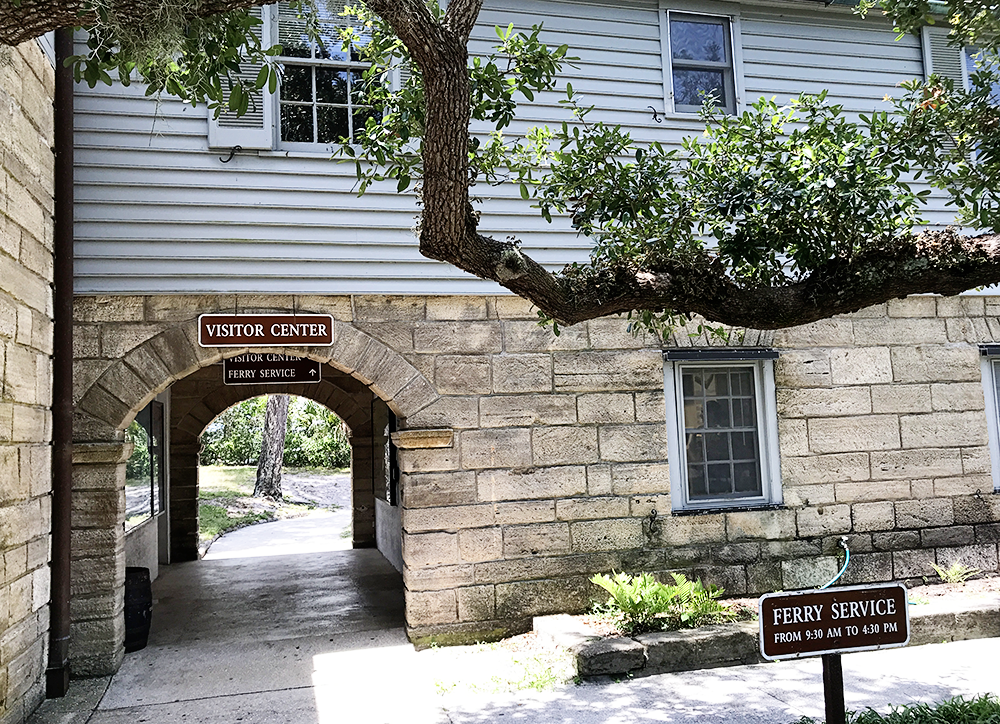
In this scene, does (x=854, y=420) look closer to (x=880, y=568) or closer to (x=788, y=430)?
(x=788, y=430)

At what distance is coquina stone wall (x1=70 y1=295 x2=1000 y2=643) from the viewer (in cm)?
723

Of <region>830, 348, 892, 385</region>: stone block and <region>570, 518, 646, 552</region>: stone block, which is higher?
<region>830, 348, 892, 385</region>: stone block

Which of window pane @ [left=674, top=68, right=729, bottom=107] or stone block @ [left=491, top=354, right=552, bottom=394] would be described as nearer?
stone block @ [left=491, top=354, right=552, bottom=394]

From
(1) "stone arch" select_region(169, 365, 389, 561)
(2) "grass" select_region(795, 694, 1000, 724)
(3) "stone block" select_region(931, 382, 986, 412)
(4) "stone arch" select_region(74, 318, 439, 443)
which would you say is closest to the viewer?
(2) "grass" select_region(795, 694, 1000, 724)

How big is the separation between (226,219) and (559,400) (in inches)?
130

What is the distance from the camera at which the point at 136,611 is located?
23.9 ft

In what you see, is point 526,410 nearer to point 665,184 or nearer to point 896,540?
point 665,184

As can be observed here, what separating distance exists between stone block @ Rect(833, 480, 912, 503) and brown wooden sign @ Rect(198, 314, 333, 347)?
5088mm

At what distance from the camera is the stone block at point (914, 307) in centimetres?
852

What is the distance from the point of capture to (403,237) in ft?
24.6

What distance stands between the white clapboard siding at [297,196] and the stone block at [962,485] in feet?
13.7

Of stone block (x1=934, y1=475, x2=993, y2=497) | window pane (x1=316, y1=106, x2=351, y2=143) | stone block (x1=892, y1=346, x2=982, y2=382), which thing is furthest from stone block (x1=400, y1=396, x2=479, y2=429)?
stone block (x1=934, y1=475, x2=993, y2=497)

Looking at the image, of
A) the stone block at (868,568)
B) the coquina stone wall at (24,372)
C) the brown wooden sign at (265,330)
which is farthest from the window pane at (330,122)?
the stone block at (868,568)

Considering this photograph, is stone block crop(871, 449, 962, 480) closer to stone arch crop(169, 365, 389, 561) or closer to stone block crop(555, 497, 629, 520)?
stone block crop(555, 497, 629, 520)
